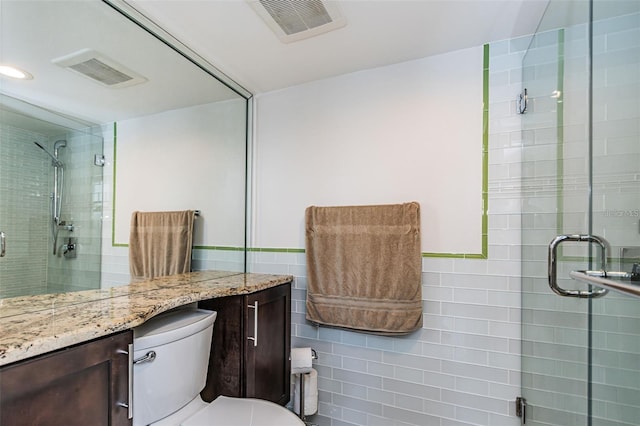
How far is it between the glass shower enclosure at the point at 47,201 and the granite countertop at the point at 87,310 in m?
0.10

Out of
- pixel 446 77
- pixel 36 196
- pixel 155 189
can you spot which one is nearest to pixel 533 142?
pixel 446 77

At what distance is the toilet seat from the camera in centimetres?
128

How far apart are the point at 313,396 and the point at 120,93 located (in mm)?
1957

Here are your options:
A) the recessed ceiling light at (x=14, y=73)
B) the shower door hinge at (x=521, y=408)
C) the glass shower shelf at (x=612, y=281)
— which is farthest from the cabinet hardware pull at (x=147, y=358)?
the shower door hinge at (x=521, y=408)

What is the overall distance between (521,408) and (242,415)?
1.32 m

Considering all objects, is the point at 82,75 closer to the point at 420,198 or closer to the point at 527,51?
the point at 420,198

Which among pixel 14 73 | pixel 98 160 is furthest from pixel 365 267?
pixel 14 73

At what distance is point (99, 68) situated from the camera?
1.45m

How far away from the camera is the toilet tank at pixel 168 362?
44.4 inches

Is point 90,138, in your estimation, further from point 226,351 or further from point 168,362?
point 226,351

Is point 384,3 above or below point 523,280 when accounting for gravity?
above

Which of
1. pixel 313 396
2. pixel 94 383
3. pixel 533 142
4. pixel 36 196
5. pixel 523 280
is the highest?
pixel 533 142

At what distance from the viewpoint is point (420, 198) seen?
5.66 feet

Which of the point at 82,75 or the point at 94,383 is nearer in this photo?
the point at 94,383
